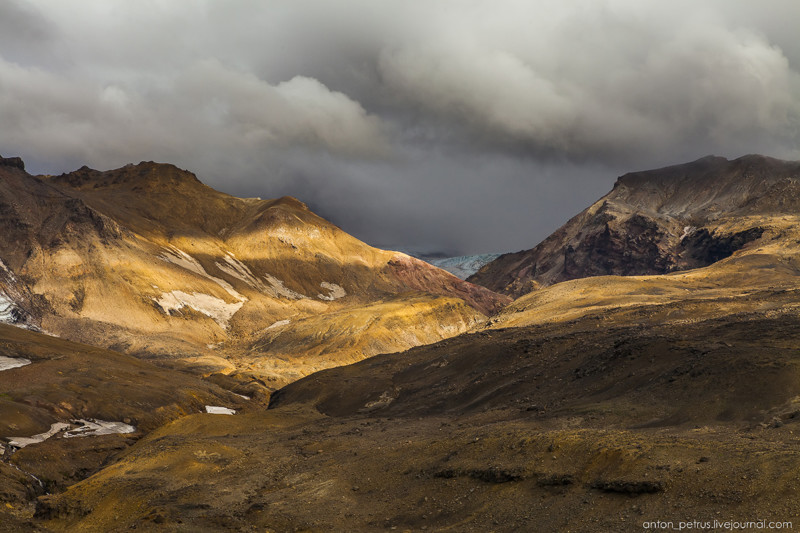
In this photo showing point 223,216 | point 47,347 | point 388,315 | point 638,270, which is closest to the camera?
point 47,347

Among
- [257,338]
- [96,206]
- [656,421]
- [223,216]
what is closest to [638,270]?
[257,338]

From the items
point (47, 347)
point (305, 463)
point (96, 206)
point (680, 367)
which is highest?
point (96, 206)

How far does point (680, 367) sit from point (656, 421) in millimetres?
6329

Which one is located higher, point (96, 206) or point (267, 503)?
point (96, 206)

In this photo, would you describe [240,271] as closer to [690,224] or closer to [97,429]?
[97,429]

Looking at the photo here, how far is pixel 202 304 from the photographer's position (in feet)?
400

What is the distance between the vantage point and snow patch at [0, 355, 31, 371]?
57.8 meters

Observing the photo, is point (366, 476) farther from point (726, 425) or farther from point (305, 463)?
point (726, 425)

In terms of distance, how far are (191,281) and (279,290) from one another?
89.5 feet

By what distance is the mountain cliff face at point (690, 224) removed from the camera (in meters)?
146

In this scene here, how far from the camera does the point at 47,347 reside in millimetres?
66688

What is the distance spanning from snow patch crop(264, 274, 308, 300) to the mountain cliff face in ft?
227

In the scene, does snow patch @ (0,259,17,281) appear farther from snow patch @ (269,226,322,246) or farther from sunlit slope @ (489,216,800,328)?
sunlit slope @ (489,216,800,328)

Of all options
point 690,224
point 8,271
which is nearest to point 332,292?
point 8,271
